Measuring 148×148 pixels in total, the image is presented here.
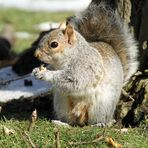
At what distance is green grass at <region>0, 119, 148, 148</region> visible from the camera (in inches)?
171

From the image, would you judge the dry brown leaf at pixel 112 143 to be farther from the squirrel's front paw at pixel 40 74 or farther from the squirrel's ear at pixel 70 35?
the squirrel's ear at pixel 70 35

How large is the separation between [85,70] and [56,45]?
30cm

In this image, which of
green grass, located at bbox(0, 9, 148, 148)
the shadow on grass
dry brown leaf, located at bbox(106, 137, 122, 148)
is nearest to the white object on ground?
the shadow on grass

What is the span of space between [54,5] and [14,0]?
1.21 meters

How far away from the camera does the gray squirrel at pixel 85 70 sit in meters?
4.69

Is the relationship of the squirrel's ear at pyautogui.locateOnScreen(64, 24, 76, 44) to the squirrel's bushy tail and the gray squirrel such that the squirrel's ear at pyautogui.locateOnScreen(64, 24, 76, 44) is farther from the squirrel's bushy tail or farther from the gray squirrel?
the squirrel's bushy tail

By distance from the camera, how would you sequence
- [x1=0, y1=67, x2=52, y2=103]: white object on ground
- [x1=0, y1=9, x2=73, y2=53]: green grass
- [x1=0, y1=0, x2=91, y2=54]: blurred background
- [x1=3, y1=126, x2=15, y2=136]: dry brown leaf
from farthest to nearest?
1. [x1=0, y1=9, x2=73, y2=53]: green grass
2. [x1=0, y1=0, x2=91, y2=54]: blurred background
3. [x1=0, y1=67, x2=52, y2=103]: white object on ground
4. [x1=3, y1=126, x2=15, y2=136]: dry brown leaf

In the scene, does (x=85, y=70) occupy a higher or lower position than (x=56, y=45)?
lower

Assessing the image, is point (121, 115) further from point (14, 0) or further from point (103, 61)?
point (14, 0)

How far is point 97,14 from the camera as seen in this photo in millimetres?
5176

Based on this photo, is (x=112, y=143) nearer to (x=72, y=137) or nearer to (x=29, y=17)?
(x=72, y=137)

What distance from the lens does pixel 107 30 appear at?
517 centimetres

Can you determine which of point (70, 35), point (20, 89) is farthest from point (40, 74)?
point (20, 89)

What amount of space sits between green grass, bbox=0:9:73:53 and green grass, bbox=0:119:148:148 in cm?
635
